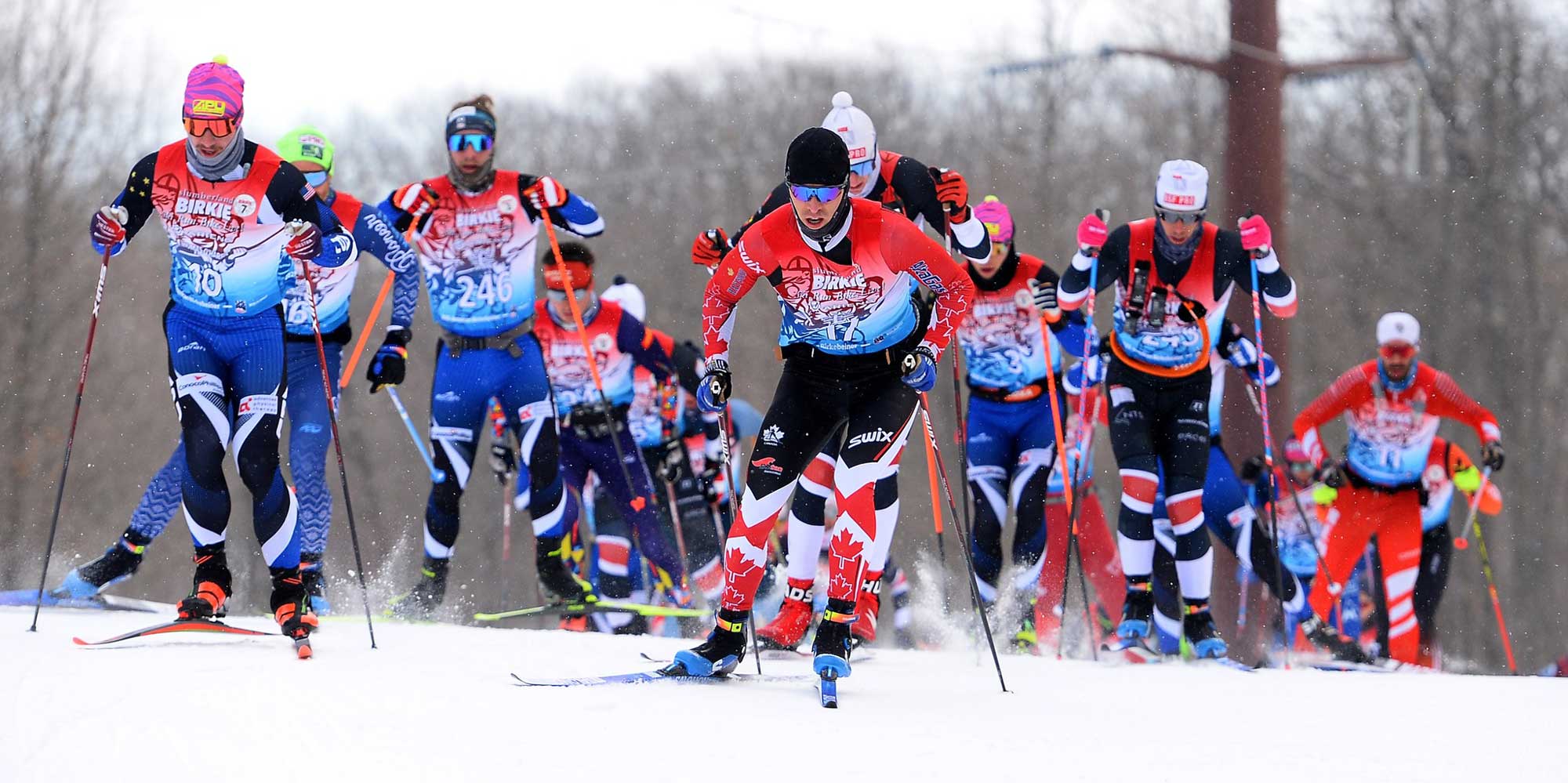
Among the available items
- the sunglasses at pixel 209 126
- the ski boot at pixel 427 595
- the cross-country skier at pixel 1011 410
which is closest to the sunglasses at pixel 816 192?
the sunglasses at pixel 209 126

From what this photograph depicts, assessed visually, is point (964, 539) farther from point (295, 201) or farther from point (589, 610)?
point (589, 610)

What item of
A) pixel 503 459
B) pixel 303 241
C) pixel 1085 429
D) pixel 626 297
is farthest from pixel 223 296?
pixel 626 297

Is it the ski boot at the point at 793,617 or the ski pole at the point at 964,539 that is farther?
the ski boot at the point at 793,617

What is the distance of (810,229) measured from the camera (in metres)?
5.45

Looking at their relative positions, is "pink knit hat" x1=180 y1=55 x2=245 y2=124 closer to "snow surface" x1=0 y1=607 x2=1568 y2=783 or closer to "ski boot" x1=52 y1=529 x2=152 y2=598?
"snow surface" x1=0 y1=607 x2=1568 y2=783

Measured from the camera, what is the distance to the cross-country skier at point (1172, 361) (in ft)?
24.8

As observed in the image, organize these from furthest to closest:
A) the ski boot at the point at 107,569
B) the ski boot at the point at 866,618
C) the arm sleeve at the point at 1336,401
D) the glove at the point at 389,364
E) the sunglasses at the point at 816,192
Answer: the arm sleeve at the point at 1336,401 → the ski boot at the point at 107,569 → the glove at the point at 389,364 → the ski boot at the point at 866,618 → the sunglasses at the point at 816,192

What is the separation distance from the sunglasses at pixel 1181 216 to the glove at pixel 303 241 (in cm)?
382

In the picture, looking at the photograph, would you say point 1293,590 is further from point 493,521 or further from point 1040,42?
point 493,521

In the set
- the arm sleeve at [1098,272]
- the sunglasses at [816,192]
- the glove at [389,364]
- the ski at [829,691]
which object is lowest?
the ski at [829,691]

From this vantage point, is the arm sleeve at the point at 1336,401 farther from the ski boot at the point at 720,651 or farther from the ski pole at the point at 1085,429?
the ski boot at the point at 720,651

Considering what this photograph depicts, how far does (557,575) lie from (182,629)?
2.52 m

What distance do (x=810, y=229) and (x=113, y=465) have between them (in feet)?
75.1

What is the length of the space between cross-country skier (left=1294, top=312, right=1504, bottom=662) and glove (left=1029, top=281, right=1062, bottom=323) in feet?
8.44
